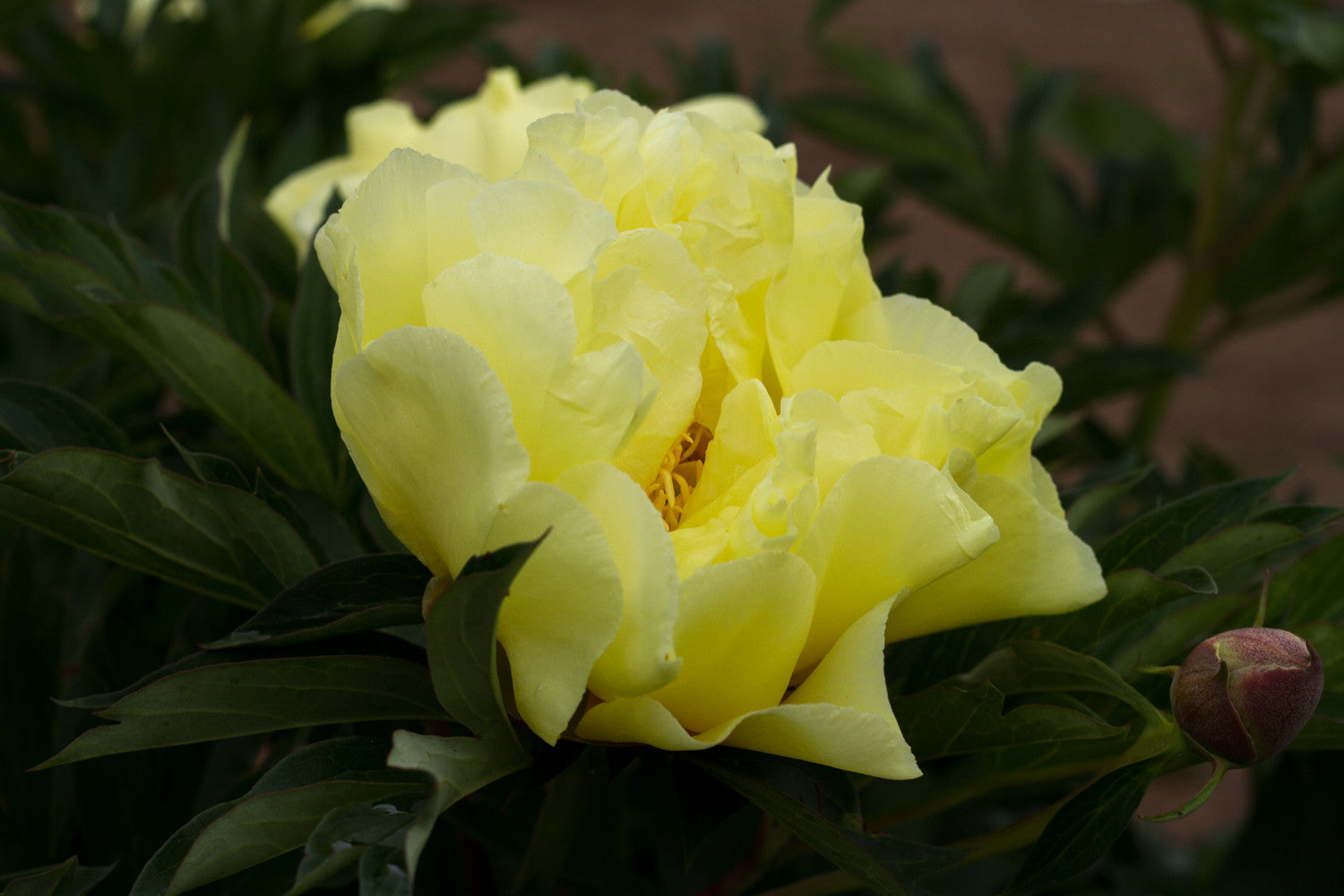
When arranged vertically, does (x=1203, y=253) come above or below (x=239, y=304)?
below

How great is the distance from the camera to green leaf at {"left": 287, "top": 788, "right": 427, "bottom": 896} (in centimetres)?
34

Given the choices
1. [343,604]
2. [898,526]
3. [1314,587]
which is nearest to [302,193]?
[343,604]

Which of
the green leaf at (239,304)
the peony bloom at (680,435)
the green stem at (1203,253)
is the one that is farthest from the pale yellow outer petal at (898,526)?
the green stem at (1203,253)

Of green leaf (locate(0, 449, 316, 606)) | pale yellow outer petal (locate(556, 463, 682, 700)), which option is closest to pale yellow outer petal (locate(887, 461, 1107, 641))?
pale yellow outer petal (locate(556, 463, 682, 700))

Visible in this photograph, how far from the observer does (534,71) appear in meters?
1.06

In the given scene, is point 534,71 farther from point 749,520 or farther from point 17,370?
point 749,520

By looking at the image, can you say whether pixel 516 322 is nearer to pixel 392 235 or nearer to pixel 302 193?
pixel 392 235

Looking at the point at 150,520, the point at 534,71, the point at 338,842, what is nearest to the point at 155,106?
the point at 534,71

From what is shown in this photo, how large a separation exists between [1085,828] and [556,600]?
21 cm

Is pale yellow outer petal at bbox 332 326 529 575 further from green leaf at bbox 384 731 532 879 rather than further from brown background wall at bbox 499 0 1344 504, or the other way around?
brown background wall at bbox 499 0 1344 504

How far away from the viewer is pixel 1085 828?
0.43m

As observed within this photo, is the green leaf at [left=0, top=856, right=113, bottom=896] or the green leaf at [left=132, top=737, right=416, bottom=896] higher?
the green leaf at [left=132, top=737, right=416, bottom=896]

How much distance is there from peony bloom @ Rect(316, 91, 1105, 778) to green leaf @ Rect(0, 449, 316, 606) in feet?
0.25

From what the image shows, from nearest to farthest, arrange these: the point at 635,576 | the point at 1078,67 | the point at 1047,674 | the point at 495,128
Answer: the point at 635,576 → the point at 1047,674 → the point at 495,128 → the point at 1078,67
